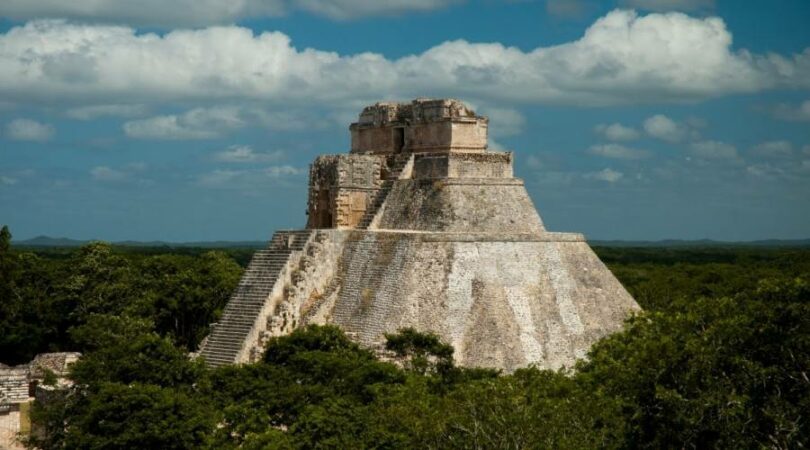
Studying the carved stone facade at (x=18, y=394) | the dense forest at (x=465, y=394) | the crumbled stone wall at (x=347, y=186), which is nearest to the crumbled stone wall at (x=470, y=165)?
the crumbled stone wall at (x=347, y=186)

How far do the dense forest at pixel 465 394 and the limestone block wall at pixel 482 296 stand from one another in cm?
136

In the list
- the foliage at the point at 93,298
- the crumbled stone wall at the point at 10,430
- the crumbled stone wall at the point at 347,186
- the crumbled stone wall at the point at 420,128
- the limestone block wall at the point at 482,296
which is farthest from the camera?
the foliage at the point at 93,298

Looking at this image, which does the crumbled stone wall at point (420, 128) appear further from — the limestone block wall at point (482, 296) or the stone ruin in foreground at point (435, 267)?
the limestone block wall at point (482, 296)

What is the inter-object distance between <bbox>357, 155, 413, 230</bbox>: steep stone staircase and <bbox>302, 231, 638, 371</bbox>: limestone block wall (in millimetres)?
1592

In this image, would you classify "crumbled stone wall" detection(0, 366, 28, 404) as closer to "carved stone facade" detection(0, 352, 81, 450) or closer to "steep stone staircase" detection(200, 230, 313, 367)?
"carved stone facade" detection(0, 352, 81, 450)

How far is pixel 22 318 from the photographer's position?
156 feet

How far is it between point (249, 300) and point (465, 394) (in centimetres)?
1036

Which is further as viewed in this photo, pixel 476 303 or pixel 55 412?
pixel 476 303

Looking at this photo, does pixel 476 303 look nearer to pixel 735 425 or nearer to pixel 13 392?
pixel 735 425

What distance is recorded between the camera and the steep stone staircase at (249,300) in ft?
101

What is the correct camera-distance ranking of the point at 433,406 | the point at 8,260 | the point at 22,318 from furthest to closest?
the point at 8,260, the point at 22,318, the point at 433,406

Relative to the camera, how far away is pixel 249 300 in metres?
32.1

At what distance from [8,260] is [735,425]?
38.1 meters

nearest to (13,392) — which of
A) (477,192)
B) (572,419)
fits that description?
(477,192)
